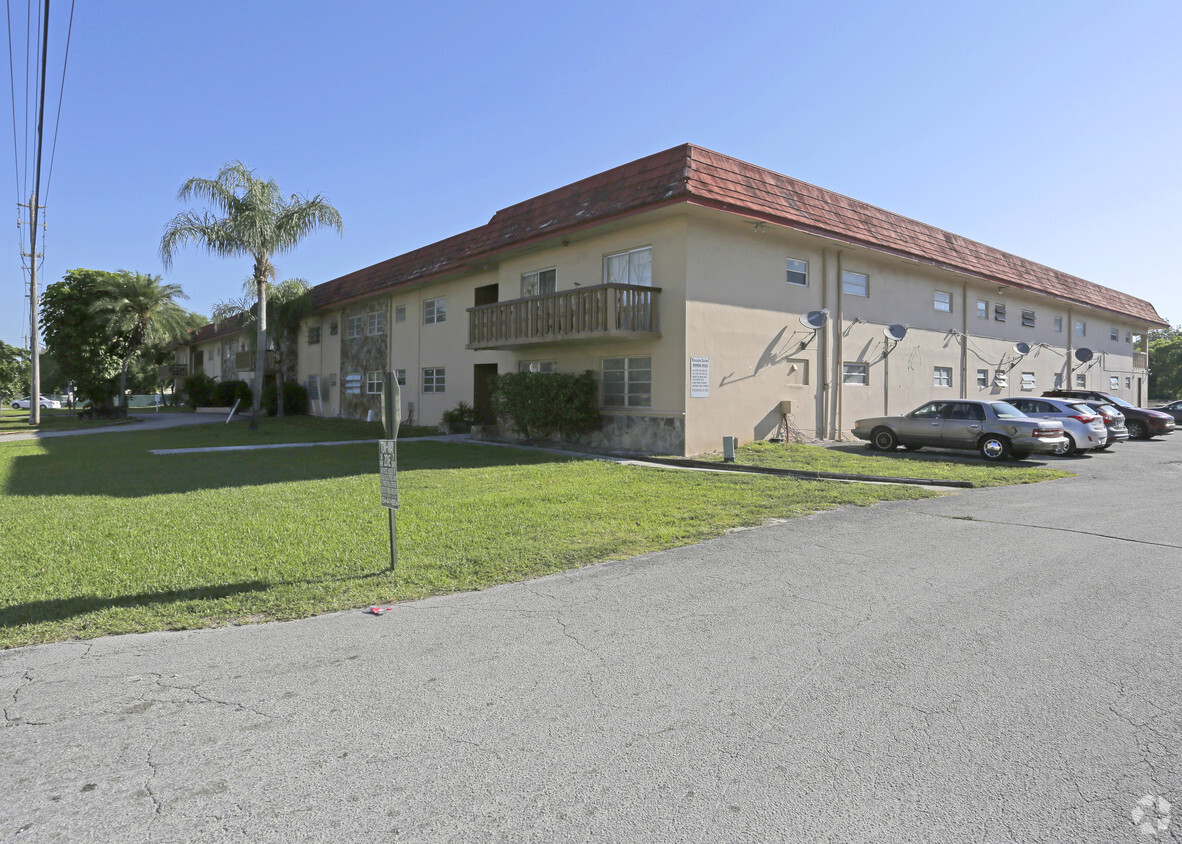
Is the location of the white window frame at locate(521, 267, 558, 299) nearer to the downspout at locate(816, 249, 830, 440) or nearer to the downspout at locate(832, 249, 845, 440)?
the downspout at locate(816, 249, 830, 440)

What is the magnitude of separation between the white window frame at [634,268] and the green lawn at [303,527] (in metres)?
5.00

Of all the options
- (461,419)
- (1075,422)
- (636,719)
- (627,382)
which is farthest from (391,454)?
(1075,422)

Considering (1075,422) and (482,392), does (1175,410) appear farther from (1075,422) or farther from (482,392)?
(482,392)

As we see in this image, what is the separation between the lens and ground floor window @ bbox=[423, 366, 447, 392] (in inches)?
1031

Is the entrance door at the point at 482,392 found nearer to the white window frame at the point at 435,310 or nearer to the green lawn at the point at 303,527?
the white window frame at the point at 435,310

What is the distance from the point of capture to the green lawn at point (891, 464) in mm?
13570

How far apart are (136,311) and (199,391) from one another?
26.7ft

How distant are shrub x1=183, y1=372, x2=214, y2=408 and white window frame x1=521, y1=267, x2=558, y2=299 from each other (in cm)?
2839

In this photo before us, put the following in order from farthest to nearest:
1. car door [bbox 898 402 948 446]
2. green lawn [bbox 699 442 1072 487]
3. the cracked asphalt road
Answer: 1. car door [bbox 898 402 948 446]
2. green lawn [bbox 699 442 1072 487]
3. the cracked asphalt road

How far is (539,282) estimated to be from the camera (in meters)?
20.5

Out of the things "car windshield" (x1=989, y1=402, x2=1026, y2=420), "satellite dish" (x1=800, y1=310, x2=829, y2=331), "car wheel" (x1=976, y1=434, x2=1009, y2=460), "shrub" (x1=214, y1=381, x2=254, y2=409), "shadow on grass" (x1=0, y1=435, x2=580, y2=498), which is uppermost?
"satellite dish" (x1=800, y1=310, x2=829, y2=331)

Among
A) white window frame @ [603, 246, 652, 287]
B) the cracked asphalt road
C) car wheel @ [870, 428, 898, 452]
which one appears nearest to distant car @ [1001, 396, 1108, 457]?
car wheel @ [870, 428, 898, 452]

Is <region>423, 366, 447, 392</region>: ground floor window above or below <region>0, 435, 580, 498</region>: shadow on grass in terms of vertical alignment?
above

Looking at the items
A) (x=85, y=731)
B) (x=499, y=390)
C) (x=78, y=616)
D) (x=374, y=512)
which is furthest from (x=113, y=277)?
(x=85, y=731)
